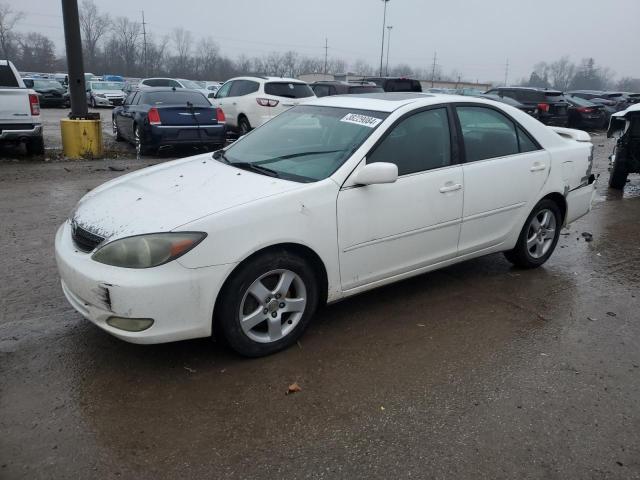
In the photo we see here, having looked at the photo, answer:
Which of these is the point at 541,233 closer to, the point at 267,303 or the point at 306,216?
the point at 306,216

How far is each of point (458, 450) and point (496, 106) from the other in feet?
10.2

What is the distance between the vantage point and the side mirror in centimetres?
348

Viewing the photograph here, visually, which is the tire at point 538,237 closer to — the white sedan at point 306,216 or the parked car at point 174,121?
the white sedan at point 306,216

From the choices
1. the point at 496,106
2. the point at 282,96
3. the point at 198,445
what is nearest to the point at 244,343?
the point at 198,445

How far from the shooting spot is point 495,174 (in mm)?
4379

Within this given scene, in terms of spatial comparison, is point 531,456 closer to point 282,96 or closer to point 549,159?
point 549,159

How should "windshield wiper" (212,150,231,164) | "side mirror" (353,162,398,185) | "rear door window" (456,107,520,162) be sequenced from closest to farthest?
"side mirror" (353,162,398,185), "windshield wiper" (212,150,231,164), "rear door window" (456,107,520,162)

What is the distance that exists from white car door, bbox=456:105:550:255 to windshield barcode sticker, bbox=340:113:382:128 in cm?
83

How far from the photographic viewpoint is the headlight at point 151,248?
294 centimetres

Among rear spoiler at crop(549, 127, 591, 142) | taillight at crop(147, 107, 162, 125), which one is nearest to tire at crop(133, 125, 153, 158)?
taillight at crop(147, 107, 162, 125)

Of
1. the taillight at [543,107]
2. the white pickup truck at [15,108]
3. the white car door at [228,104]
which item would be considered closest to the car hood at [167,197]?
the white pickup truck at [15,108]

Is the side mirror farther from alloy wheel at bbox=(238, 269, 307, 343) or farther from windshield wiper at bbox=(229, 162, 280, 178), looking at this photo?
alloy wheel at bbox=(238, 269, 307, 343)

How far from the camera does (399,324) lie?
391 centimetres

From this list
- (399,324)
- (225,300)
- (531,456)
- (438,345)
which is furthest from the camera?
(399,324)
